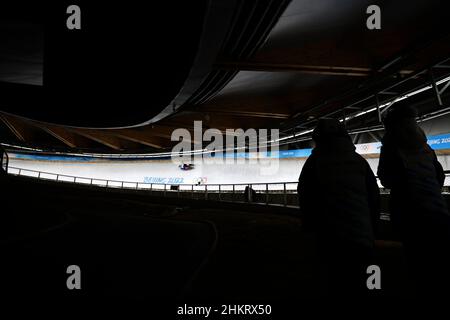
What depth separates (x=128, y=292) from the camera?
92.7 inches

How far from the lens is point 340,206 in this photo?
1889mm

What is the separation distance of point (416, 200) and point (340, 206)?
0.72 meters

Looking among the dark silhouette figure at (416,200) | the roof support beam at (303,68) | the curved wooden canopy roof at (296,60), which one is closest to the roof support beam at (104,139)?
the curved wooden canopy roof at (296,60)

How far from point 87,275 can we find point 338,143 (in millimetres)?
2836

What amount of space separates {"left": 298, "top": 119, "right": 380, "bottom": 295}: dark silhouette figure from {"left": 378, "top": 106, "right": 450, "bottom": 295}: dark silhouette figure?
311 mm

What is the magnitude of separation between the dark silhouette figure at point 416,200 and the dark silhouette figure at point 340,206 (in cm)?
31

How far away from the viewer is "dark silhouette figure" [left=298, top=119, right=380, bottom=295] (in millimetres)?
1803

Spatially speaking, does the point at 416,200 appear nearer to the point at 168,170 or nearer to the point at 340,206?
the point at 340,206

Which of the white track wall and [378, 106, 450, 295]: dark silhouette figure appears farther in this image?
the white track wall

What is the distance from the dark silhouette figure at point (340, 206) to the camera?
1803 mm

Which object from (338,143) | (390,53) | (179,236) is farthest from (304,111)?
(338,143)

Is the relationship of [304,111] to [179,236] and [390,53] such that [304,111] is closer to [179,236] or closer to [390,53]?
[390,53]

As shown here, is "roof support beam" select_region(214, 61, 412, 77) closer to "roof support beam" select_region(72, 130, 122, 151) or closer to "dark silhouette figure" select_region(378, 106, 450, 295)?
"dark silhouette figure" select_region(378, 106, 450, 295)

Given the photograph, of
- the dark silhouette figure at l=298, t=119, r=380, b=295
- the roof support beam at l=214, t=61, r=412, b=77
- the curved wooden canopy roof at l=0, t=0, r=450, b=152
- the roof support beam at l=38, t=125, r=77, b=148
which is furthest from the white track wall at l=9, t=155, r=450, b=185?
the dark silhouette figure at l=298, t=119, r=380, b=295
